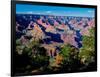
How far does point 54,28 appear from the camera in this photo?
7.64 ft

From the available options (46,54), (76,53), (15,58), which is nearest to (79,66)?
(76,53)

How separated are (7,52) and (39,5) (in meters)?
0.56

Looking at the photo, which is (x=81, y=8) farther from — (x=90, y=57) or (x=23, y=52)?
(x=23, y=52)

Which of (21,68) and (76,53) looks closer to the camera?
(21,68)

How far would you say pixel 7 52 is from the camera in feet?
7.12

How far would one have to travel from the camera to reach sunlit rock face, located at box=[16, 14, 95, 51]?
2227 millimetres

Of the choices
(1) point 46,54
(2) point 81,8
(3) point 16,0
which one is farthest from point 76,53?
(3) point 16,0

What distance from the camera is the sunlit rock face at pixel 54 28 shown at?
2.23m

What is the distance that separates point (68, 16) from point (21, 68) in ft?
2.37

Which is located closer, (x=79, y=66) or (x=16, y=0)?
(x=16, y=0)

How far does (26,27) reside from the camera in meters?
2.23

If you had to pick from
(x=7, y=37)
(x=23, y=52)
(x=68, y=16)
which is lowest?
(x=23, y=52)

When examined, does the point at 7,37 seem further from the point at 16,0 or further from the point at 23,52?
the point at 16,0

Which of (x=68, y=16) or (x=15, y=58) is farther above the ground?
(x=68, y=16)
